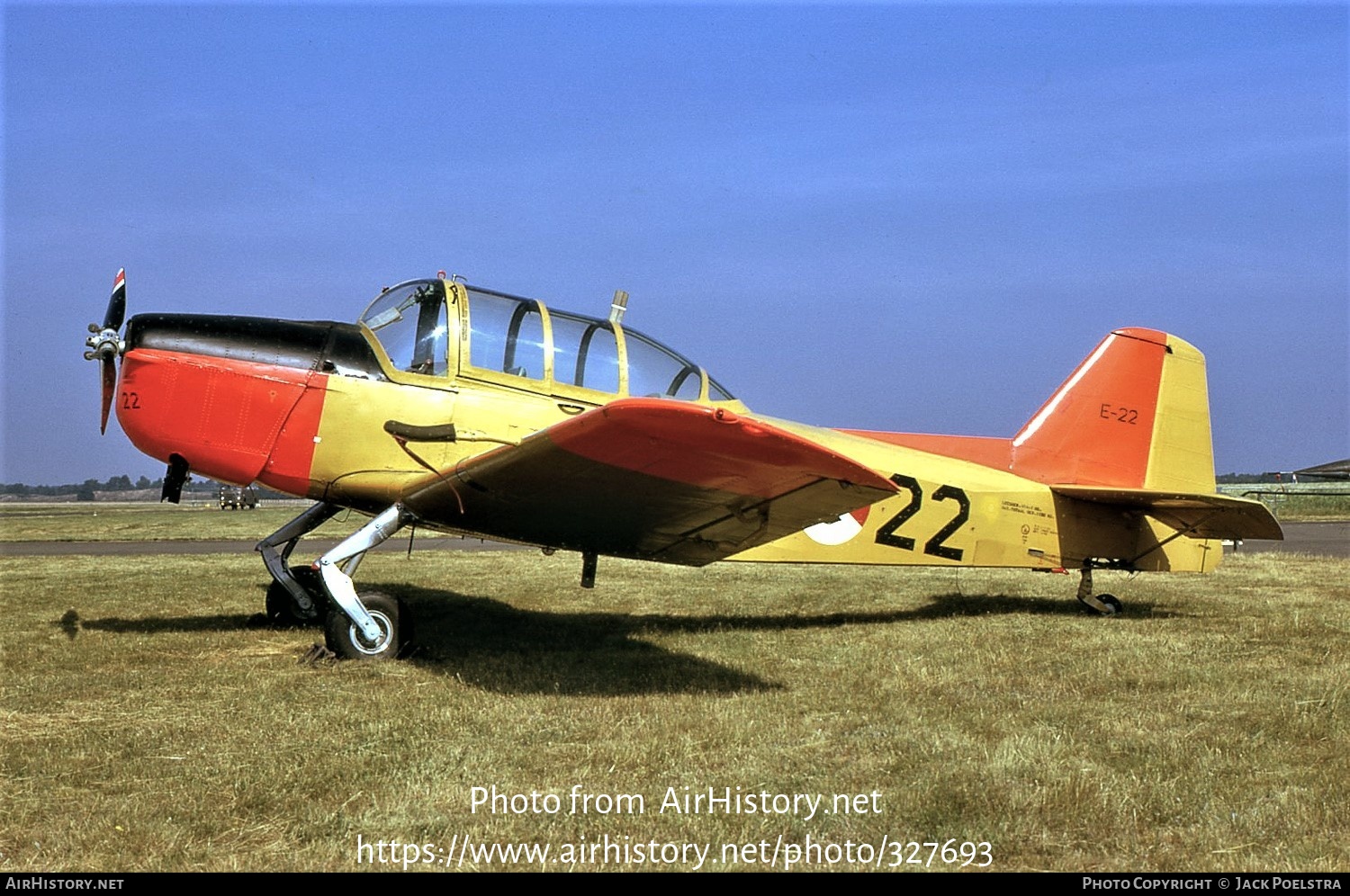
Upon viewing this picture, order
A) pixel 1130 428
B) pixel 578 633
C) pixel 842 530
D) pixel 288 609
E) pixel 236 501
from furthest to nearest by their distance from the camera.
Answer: pixel 236 501
pixel 1130 428
pixel 842 530
pixel 288 609
pixel 578 633

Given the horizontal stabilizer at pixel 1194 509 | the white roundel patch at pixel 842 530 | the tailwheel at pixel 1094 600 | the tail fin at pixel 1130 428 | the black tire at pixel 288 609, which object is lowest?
the black tire at pixel 288 609

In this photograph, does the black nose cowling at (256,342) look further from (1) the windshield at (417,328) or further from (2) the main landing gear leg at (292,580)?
(2) the main landing gear leg at (292,580)

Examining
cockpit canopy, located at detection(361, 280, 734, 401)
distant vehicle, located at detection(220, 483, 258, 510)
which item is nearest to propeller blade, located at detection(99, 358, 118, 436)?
cockpit canopy, located at detection(361, 280, 734, 401)

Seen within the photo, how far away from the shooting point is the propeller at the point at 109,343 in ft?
22.9

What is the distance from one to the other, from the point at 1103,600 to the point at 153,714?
809 cm

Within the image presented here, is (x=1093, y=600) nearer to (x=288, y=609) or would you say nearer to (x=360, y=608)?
(x=360, y=608)

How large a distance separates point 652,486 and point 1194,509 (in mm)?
5909

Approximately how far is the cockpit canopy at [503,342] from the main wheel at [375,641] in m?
1.67

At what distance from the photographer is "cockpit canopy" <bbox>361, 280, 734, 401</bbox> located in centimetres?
716

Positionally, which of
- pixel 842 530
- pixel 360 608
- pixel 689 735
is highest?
pixel 842 530

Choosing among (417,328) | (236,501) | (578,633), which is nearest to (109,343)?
(417,328)

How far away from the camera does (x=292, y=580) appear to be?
27.0ft

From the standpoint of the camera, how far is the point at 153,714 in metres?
5.22

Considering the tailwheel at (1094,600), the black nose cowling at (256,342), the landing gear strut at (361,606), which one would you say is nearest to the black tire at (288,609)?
the landing gear strut at (361,606)
